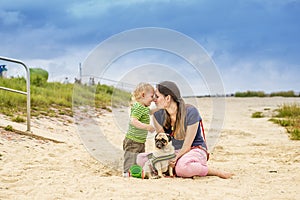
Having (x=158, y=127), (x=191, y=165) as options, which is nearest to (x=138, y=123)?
(x=158, y=127)

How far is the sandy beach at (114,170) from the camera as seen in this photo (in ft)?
11.5

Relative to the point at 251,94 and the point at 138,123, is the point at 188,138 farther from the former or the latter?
the point at 251,94

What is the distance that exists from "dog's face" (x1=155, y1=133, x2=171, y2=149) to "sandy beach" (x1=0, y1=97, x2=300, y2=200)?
337 mm

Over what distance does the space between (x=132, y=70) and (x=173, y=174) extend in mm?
1395

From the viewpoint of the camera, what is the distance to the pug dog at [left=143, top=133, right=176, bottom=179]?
13.3ft

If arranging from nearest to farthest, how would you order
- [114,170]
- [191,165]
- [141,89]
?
[191,165]
[141,89]
[114,170]

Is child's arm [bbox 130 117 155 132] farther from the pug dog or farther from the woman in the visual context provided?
the pug dog

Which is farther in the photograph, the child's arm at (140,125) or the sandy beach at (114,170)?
the child's arm at (140,125)

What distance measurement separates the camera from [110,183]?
374 centimetres

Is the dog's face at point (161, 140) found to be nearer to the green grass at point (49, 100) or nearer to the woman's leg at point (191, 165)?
the woman's leg at point (191, 165)

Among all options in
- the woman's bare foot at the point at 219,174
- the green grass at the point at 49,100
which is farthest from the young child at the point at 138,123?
the green grass at the point at 49,100

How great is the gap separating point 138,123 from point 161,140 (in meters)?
0.42

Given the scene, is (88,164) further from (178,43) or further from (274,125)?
(274,125)

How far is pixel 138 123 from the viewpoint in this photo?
169 inches
